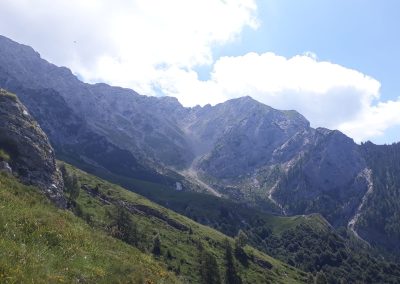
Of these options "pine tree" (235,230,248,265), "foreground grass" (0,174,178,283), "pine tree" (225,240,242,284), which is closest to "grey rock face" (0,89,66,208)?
"foreground grass" (0,174,178,283)

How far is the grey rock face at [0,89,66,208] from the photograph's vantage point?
78.8 meters

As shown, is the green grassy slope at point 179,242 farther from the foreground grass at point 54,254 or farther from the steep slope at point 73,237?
the foreground grass at point 54,254

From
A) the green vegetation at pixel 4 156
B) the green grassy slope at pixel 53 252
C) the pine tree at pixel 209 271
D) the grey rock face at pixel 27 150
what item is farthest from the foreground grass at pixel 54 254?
the pine tree at pixel 209 271

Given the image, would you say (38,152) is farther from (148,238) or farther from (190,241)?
(190,241)

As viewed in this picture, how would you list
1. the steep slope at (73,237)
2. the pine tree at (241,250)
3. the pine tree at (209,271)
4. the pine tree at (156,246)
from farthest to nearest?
1. the pine tree at (241,250)
2. the pine tree at (156,246)
3. the pine tree at (209,271)
4. the steep slope at (73,237)

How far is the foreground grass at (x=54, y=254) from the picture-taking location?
21.2 meters

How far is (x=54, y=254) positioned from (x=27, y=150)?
63.6 metres

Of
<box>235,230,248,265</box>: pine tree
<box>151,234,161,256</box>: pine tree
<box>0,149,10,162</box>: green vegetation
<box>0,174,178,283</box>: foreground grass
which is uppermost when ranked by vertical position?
<box>0,149,10,162</box>: green vegetation

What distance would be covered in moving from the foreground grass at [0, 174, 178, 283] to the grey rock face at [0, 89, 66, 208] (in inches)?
1712

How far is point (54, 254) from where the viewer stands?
82.1 ft

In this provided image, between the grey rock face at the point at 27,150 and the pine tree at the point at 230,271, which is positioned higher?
the grey rock face at the point at 27,150

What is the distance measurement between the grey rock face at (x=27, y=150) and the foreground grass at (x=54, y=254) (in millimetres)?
43481

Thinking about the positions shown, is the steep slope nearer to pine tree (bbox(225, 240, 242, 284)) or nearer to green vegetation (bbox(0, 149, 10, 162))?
green vegetation (bbox(0, 149, 10, 162))

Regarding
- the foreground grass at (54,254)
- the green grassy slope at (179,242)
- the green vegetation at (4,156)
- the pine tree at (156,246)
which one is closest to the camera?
the foreground grass at (54,254)
